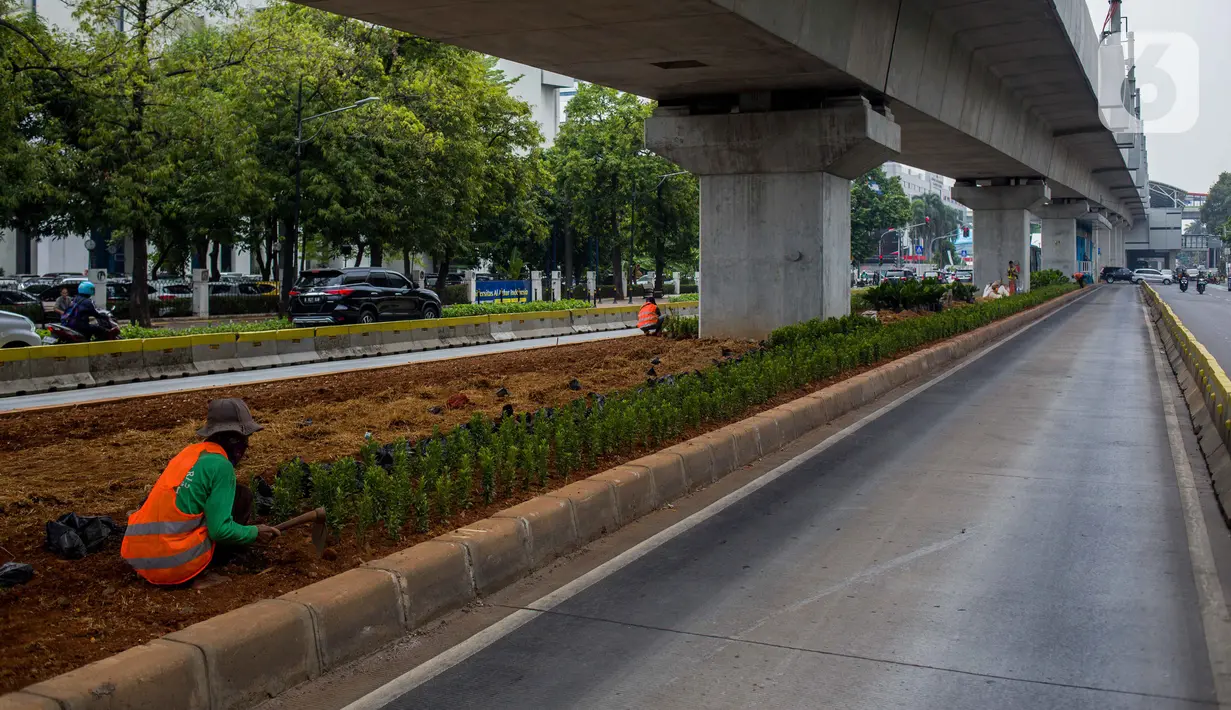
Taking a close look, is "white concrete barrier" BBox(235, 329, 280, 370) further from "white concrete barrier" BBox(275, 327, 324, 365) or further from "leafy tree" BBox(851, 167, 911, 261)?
"leafy tree" BBox(851, 167, 911, 261)

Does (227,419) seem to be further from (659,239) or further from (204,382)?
(659,239)

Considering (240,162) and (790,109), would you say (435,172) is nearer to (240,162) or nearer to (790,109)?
(240,162)

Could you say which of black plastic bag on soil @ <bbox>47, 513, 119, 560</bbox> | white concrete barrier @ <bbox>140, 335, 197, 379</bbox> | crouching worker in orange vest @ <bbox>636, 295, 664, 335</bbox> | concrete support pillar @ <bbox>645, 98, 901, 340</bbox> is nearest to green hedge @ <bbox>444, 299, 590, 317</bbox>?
crouching worker in orange vest @ <bbox>636, 295, 664, 335</bbox>

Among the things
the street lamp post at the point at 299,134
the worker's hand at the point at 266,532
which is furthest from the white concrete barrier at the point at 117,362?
the street lamp post at the point at 299,134

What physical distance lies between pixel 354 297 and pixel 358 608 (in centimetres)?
2586

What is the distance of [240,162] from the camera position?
35406 mm

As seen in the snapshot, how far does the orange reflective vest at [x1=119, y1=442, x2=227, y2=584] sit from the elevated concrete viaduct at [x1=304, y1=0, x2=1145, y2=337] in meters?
7.67

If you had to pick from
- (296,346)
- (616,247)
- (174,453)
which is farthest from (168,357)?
(616,247)

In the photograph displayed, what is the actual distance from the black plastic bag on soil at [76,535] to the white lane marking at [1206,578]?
571cm

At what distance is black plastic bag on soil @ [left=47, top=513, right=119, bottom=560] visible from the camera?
6133 mm

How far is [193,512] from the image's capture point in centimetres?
546

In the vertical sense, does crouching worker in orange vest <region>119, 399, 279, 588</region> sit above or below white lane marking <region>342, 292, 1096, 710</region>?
above

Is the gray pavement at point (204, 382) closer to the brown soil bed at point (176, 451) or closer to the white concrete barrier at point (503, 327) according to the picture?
the brown soil bed at point (176, 451)

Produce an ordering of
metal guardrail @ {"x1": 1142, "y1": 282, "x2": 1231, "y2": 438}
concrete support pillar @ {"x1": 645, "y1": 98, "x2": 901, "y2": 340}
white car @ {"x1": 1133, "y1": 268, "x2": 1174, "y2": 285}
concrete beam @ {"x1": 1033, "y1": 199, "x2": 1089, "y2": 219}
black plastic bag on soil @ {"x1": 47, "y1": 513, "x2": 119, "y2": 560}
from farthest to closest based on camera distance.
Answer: white car @ {"x1": 1133, "y1": 268, "x2": 1174, "y2": 285} < concrete beam @ {"x1": 1033, "y1": 199, "x2": 1089, "y2": 219} < concrete support pillar @ {"x1": 645, "y1": 98, "x2": 901, "y2": 340} < metal guardrail @ {"x1": 1142, "y1": 282, "x2": 1231, "y2": 438} < black plastic bag on soil @ {"x1": 47, "y1": 513, "x2": 119, "y2": 560}
